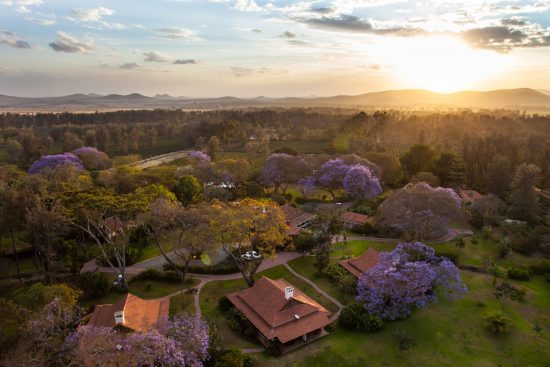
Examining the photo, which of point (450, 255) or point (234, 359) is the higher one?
point (234, 359)

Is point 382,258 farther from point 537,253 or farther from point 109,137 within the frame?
point 109,137

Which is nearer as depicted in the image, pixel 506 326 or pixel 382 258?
pixel 506 326

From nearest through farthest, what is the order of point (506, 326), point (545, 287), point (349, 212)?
1. point (506, 326)
2. point (545, 287)
3. point (349, 212)

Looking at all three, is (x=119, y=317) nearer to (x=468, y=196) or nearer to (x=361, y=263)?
(x=361, y=263)

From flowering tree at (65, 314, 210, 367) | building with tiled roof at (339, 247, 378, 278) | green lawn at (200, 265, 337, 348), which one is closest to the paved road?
Result: green lawn at (200, 265, 337, 348)

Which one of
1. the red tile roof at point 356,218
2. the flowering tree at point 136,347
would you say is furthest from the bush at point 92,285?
A: the red tile roof at point 356,218

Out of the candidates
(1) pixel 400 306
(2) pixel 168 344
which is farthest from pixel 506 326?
(2) pixel 168 344

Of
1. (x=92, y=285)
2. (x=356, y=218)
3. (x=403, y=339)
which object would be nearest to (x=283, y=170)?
(x=356, y=218)
